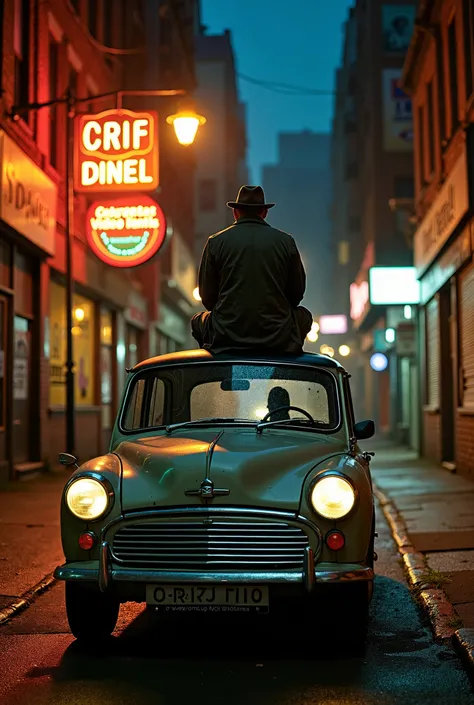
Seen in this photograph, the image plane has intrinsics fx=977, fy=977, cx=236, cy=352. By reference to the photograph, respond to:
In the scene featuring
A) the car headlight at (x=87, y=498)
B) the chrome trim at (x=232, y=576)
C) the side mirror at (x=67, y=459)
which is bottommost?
the chrome trim at (x=232, y=576)

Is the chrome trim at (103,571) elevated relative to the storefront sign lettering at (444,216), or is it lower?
lower

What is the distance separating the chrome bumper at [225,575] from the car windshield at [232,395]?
1.25 meters

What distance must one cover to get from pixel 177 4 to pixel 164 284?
1178 cm

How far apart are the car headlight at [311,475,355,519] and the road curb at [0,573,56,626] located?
2.44m

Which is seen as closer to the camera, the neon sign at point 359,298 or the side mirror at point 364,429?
the side mirror at point 364,429

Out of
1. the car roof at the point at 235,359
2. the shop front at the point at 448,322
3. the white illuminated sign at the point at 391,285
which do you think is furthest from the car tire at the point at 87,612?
the white illuminated sign at the point at 391,285

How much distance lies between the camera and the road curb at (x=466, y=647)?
499 cm

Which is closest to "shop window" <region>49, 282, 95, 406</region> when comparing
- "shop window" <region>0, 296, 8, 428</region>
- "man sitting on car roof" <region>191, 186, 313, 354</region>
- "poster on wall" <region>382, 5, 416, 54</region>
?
"shop window" <region>0, 296, 8, 428</region>

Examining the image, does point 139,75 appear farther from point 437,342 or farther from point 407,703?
point 407,703

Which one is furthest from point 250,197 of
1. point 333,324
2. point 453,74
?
point 333,324

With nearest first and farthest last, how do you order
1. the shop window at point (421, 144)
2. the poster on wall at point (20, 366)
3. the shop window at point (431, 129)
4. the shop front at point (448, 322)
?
the shop front at point (448, 322), the poster on wall at point (20, 366), the shop window at point (431, 129), the shop window at point (421, 144)

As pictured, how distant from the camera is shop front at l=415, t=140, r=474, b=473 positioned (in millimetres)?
15398

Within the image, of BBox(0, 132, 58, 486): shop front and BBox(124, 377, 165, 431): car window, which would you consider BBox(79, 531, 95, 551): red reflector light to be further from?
BBox(0, 132, 58, 486): shop front

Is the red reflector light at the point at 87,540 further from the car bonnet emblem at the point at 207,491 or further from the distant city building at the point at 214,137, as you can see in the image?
the distant city building at the point at 214,137
